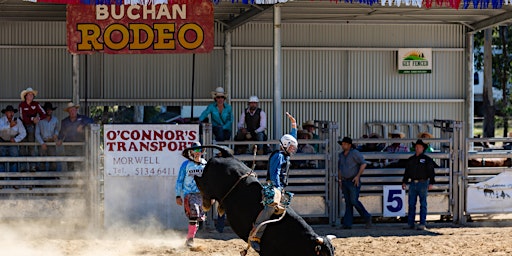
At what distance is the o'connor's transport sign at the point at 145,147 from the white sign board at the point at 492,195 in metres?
5.54

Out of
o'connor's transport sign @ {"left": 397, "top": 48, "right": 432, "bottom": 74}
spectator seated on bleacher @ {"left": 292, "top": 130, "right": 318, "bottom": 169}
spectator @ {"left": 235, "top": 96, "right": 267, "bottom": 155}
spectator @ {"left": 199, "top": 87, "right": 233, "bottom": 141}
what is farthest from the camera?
o'connor's transport sign @ {"left": 397, "top": 48, "right": 432, "bottom": 74}

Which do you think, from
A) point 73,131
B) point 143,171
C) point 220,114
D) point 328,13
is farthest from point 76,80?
point 328,13

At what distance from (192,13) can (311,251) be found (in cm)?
874

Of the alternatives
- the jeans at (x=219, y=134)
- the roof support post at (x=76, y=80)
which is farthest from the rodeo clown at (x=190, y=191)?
the roof support post at (x=76, y=80)

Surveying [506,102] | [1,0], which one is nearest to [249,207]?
[1,0]

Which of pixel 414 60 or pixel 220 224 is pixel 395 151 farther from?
pixel 414 60

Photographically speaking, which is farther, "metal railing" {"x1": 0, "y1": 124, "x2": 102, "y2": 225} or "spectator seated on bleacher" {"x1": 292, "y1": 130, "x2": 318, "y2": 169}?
"spectator seated on bleacher" {"x1": 292, "y1": 130, "x2": 318, "y2": 169}

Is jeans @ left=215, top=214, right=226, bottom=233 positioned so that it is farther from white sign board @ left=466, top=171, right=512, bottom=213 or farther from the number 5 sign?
white sign board @ left=466, top=171, right=512, bottom=213

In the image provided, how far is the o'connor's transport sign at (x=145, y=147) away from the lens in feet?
52.3

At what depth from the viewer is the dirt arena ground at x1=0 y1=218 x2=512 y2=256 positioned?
45.4 feet

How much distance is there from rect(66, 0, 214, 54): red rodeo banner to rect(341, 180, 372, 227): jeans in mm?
3702

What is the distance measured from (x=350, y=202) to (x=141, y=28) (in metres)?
5.22

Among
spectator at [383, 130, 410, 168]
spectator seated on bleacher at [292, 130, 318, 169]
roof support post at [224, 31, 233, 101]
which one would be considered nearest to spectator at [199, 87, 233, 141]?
spectator seated on bleacher at [292, 130, 318, 169]

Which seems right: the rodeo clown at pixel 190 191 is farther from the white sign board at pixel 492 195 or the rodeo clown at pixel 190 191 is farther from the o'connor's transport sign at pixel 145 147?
the white sign board at pixel 492 195
